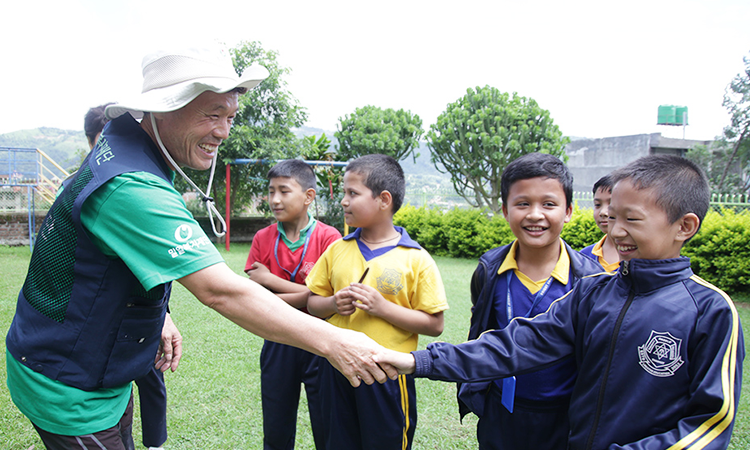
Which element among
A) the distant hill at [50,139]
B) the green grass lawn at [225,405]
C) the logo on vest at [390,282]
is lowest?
the green grass lawn at [225,405]

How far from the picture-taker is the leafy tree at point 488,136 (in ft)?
45.7

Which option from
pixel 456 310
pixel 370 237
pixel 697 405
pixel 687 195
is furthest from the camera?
pixel 456 310

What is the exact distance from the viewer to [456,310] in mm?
6562

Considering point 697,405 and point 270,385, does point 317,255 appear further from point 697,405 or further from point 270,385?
point 697,405

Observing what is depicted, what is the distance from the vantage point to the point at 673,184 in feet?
4.77

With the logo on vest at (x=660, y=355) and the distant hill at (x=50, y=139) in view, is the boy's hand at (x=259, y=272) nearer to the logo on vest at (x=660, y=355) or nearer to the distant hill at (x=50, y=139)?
the logo on vest at (x=660, y=355)

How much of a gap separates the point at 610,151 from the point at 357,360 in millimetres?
22796

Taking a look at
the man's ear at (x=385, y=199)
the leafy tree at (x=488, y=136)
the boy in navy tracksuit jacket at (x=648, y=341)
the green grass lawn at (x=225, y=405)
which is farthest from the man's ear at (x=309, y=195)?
the leafy tree at (x=488, y=136)

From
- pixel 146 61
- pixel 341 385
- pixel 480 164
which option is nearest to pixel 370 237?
pixel 341 385

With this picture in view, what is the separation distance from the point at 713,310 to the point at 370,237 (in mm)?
1551

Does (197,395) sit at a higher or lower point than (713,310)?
lower

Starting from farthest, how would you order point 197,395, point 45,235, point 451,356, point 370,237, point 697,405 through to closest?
1. point 197,395
2. point 370,237
3. point 451,356
4. point 45,235
5. point 697,405

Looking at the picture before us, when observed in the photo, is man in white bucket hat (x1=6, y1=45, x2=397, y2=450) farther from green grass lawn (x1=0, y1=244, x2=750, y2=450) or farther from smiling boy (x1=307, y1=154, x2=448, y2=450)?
green grass lawn (x1=0, y1=244, x2=750, y2=450)

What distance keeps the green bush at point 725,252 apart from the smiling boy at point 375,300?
718 centimetres
